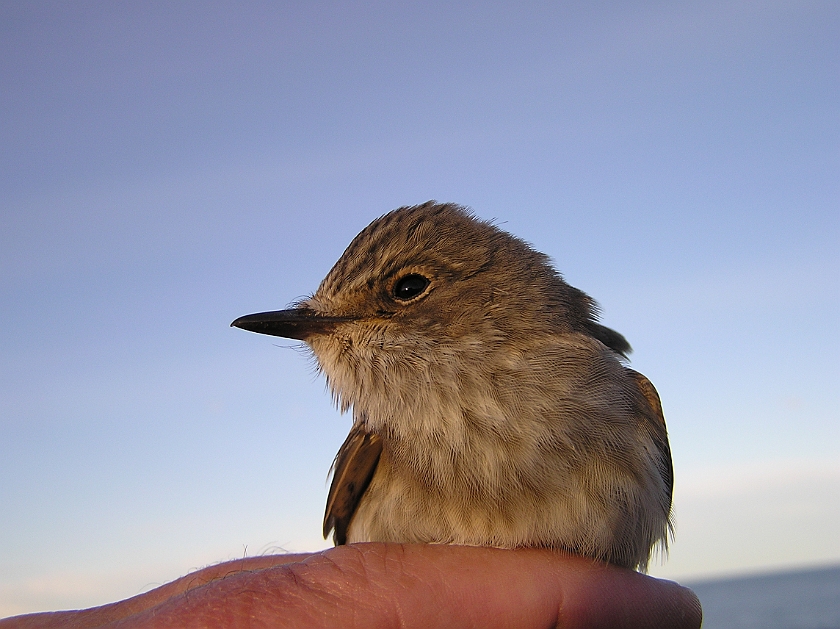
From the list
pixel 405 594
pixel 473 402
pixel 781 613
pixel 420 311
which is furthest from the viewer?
pixel 781 613

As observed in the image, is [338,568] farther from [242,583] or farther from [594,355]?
[594,355]

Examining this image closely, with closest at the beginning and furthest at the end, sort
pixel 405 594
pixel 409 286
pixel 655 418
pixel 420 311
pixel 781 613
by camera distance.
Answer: pixel 405 594 < pixel 420 311 < pixel 409 286 < pixel 655 418 < pixel 781 613

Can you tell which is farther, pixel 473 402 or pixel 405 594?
pixel 473 402

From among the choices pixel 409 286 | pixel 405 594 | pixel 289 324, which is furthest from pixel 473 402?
pixel 289 324

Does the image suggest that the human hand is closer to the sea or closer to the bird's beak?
the bird's beak

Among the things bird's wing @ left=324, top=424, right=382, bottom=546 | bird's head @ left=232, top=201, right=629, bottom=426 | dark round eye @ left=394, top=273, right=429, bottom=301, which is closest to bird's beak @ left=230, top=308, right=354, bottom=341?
bird's head @ left=232, top=201, right=629, bottom=426

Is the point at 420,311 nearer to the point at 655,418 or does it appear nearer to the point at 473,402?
the point at 473,402

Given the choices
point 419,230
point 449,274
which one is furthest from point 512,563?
point 419,230
